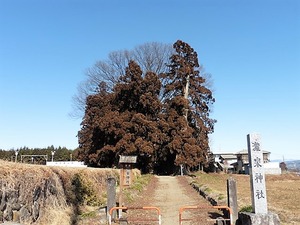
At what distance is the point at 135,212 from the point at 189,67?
24.4m

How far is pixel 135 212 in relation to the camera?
10.7 m

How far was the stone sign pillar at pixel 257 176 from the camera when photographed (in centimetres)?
671

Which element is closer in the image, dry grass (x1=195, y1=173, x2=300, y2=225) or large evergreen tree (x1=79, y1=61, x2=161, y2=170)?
dry grass (x1=195, y1=173, x2=300, y2=225)

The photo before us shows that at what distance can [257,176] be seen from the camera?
6965mm

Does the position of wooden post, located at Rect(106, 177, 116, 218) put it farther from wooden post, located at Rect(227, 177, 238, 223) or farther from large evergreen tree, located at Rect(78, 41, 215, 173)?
large evergreen tree, located at Rect(78, 41, 215, 173)

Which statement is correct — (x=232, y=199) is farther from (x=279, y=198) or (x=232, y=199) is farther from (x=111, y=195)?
(x=279, y=198)

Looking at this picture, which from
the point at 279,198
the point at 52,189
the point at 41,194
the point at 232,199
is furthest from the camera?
the point at 279,198

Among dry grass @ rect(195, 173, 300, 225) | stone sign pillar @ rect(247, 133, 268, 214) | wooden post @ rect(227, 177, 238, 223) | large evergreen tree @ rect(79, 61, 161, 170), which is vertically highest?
large evergreen tree @ rect(79, 61, 161, 170)

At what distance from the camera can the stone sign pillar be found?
6711 millimetres

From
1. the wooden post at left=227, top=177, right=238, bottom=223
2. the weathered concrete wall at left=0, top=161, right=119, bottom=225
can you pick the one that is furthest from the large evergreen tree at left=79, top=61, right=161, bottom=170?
the wooden post at left=227, top=177, right=238, bottom=223

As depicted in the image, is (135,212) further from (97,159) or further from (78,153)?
(78,153)

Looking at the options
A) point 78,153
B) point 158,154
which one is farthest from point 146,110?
point 78,153

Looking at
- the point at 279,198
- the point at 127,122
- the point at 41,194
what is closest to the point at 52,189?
the point at 41,194

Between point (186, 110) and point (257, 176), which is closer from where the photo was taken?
point (257, 176)
